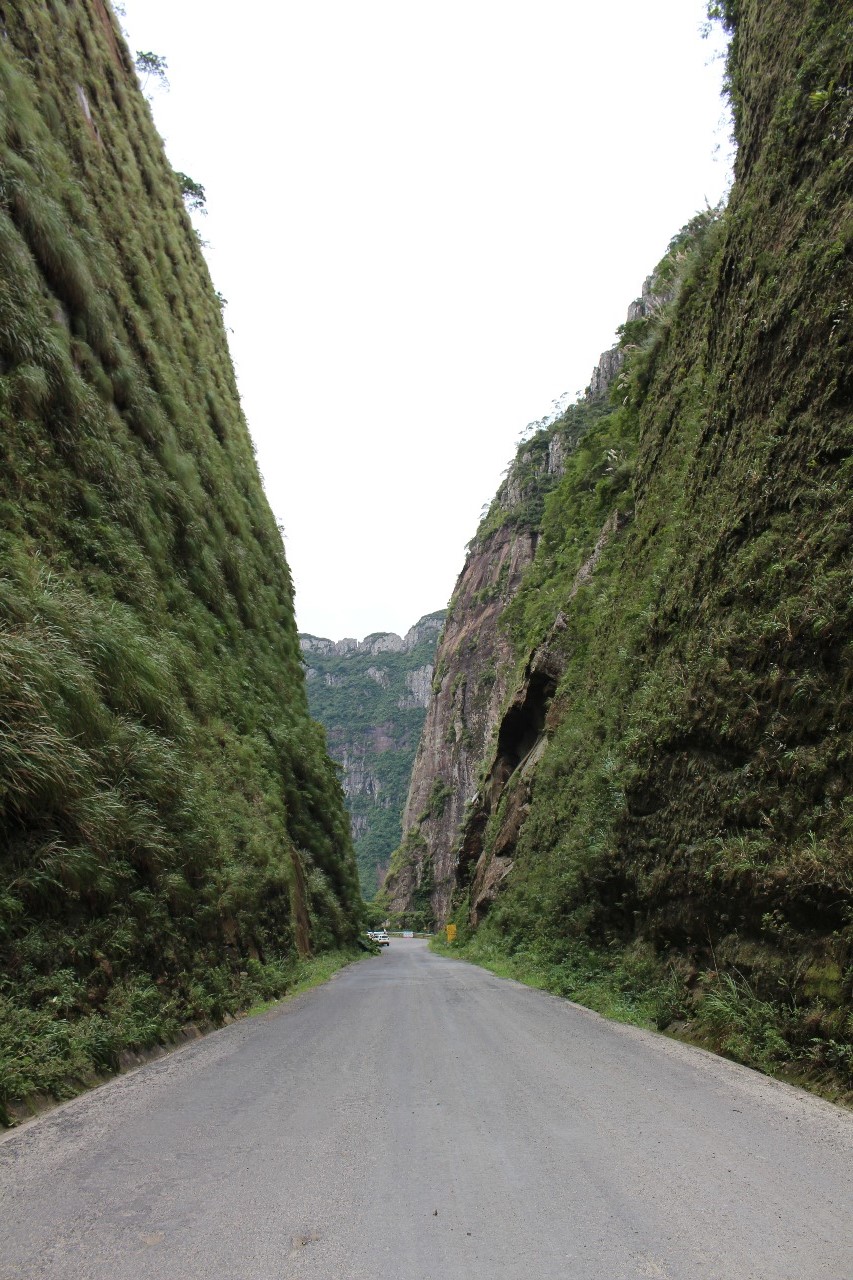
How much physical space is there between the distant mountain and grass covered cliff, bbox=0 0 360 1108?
112 meters

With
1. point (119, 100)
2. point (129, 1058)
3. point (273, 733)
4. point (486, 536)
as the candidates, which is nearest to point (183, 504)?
point (273, 733)

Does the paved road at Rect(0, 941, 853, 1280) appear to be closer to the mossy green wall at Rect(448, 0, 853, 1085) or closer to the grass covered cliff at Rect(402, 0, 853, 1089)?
the grass covered cliff at Rect(402, 0, 853, 1089)

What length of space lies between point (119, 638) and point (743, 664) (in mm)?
7202

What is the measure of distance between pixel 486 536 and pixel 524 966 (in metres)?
55.9

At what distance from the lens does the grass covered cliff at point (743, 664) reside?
625 cm

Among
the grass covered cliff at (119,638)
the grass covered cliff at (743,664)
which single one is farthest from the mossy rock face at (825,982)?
the grass covered cliff at (119,638)

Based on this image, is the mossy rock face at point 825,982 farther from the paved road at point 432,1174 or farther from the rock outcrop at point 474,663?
the rock outcrop at point 474,663

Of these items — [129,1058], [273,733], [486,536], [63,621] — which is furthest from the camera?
[486,536]

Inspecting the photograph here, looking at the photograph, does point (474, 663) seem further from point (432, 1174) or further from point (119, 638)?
point (432, 1174)

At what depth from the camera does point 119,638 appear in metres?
8.48

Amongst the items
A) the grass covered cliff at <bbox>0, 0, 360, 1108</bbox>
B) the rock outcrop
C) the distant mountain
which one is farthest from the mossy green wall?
the distant mountain

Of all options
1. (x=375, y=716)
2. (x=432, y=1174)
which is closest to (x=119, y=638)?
(x=432, y=1174)

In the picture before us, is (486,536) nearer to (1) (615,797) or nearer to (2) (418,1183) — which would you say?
(1) (615,797)

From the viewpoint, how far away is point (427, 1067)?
6.01 m
